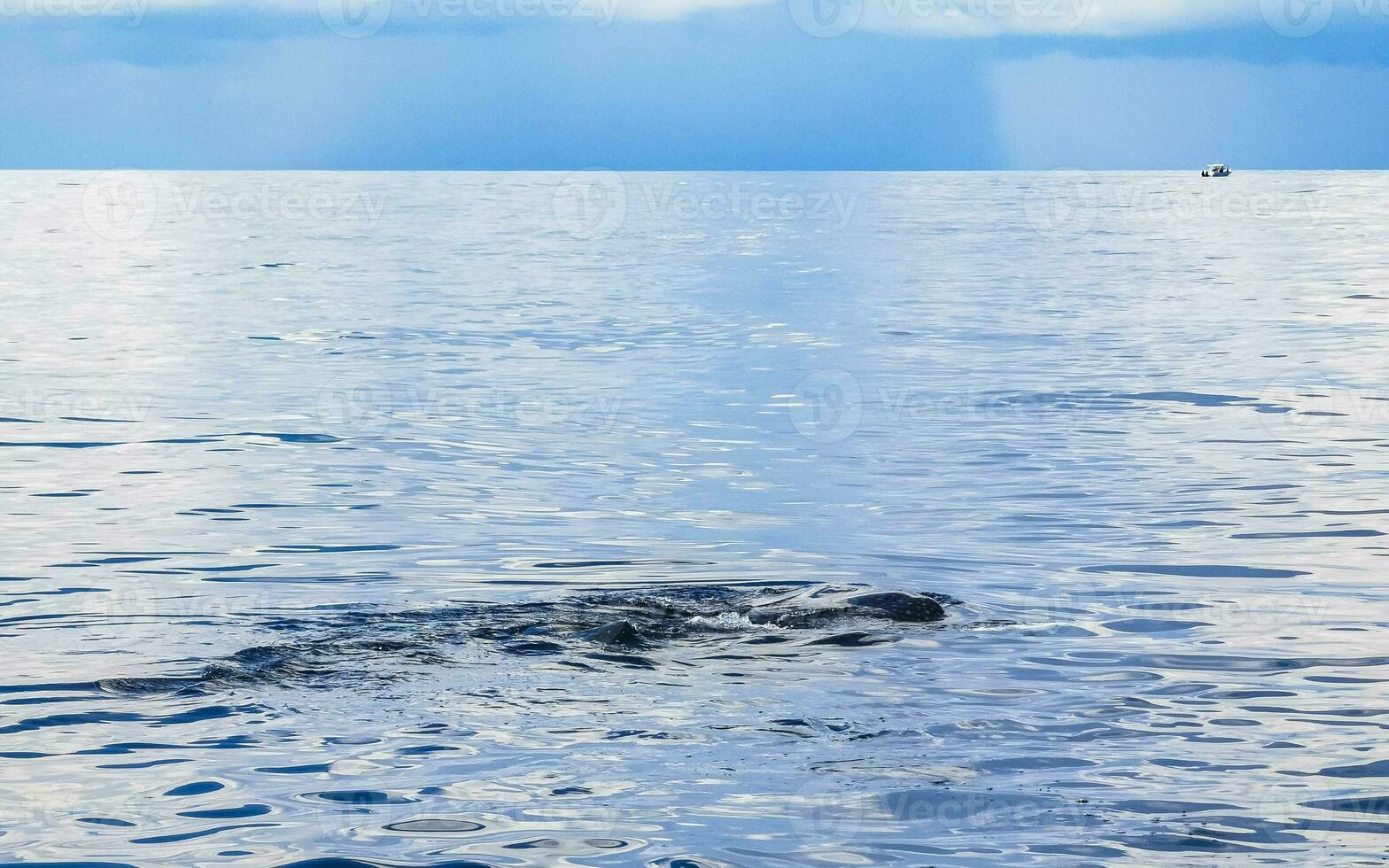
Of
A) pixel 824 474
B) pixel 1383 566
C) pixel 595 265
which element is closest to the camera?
pixel 1383 566

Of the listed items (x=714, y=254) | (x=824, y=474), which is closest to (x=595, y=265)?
(x=714, y=254)

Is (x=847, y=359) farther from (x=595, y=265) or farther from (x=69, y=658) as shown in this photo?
(x=595, y=265)

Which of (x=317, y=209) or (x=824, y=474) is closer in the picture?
(x=824, y=474)

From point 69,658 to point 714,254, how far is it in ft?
210

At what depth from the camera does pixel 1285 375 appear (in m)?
30.5

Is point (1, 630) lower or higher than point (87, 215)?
lower

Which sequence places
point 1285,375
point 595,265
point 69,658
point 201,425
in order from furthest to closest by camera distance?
point 595,265 < point 1285,375 < point 201,425 < point 69,658

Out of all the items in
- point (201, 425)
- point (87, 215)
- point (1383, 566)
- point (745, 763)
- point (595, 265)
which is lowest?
point (745, 763)
